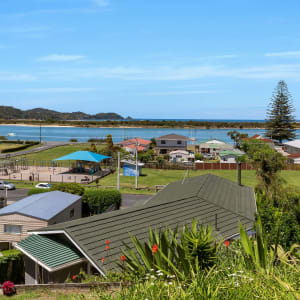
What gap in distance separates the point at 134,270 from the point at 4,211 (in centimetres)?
1475

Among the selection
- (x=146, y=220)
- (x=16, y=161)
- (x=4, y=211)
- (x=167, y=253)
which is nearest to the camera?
(x=167, y=253)

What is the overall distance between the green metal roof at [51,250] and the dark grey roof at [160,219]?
0.43m

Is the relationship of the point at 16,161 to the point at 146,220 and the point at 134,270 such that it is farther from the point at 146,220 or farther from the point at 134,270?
the point at 134,270

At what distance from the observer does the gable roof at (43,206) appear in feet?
65.5

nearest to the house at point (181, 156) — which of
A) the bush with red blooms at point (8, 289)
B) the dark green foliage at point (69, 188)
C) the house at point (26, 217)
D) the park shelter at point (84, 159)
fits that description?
the park shelter at point (84, 159)

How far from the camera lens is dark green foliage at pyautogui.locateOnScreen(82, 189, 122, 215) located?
28672 millimetres

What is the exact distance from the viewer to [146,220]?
15414 millimetres

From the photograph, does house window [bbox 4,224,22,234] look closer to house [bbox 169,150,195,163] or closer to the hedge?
the hedge

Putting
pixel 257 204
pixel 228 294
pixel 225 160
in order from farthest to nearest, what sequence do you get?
pixel 225 160, pixel 257 204, pixel 228 294

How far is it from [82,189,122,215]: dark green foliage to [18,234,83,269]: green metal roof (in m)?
14.2

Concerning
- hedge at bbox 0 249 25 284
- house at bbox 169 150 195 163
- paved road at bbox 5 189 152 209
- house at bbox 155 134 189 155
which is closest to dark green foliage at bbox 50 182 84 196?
paved road at bbox 5 189 152 209

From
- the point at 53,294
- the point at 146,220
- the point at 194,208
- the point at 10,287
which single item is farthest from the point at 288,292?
the point at 194,208

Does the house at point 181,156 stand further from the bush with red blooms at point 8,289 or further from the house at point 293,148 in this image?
the bush with red blooms at point 8,289

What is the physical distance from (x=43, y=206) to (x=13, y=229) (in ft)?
6.91
